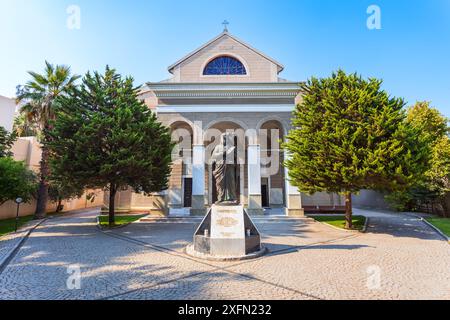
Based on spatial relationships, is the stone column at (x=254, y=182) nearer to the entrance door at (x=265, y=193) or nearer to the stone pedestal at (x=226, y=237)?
the entrance door at (x=265, y=193)

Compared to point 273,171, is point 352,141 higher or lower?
higher

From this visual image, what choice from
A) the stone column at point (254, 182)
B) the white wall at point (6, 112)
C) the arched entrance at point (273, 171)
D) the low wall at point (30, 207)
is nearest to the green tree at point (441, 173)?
the arched entrance at point (273, 171)

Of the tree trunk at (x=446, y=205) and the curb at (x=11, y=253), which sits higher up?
the tree trunk at (x=446, y=205)

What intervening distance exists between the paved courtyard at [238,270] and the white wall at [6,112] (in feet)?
66.3

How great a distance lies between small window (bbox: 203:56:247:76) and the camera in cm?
Answer: 2216

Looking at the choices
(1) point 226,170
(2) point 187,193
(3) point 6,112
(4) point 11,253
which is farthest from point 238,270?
(3) point 6,112

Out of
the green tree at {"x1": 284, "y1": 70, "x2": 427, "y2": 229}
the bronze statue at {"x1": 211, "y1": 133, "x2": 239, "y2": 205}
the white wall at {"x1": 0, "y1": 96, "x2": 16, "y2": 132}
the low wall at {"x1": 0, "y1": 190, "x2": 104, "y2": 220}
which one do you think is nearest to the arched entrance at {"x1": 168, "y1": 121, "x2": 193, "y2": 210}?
the low wall at {"x1": 0, "y1": 190, "x2": 104, "y2": 220}

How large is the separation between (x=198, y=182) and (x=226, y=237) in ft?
33.6

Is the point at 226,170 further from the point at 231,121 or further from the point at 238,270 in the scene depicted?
the point at 231,121

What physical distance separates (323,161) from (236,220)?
585cm

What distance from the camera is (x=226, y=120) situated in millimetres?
18750

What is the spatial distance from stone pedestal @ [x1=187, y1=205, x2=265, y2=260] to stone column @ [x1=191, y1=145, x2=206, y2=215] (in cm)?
881

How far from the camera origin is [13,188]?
604 inches

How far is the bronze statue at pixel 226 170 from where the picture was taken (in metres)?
8.75
